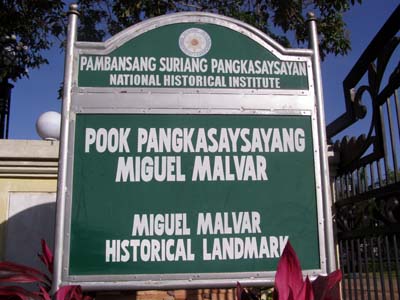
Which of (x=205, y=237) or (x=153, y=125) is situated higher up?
(x=153, y=125)

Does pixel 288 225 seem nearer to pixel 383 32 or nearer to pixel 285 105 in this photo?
pixel 285 105

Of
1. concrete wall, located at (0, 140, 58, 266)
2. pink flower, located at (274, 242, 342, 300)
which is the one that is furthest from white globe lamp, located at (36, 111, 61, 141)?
pink flower, located at (274, 242, 342, 300)

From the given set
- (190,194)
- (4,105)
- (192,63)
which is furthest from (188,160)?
(4,105)

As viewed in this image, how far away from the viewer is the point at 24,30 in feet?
24.7

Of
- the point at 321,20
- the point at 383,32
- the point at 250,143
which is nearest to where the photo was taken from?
the point at 250,143

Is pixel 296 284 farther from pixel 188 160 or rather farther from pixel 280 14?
pixel 280 14

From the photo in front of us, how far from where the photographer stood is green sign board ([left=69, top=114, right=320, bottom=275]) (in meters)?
2.56

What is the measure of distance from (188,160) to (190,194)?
21cm

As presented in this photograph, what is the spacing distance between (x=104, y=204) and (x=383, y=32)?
7.02 ft

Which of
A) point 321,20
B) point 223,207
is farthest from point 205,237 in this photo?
point 321,20

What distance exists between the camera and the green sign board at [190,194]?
2.56 metres

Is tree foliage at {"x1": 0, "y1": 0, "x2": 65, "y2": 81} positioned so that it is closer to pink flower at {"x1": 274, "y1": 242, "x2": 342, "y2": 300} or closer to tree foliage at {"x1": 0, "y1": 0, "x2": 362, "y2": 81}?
tree foliage at {"x1": 0, "y1": 0, "x2": 362, "y2": 81}

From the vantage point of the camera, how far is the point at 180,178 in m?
2.71

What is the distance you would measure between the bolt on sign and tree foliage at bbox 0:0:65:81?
4970mm
